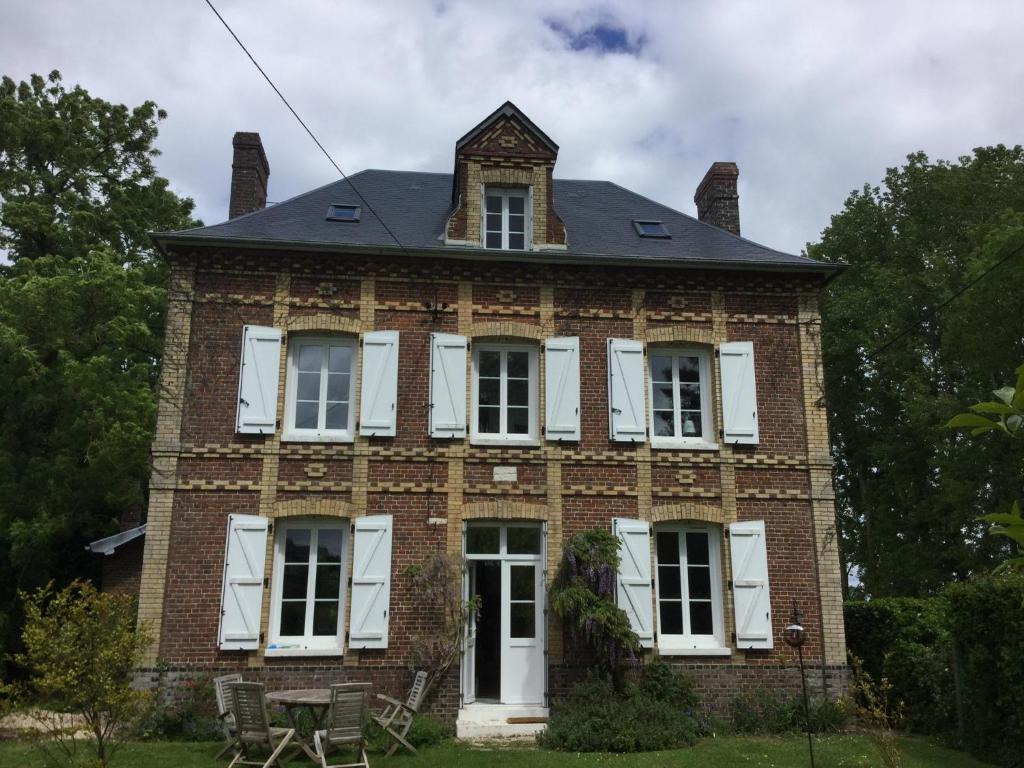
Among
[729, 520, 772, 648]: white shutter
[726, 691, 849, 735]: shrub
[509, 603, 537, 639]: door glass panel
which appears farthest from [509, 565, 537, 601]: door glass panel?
[726, 691, 849, 735]: shrub

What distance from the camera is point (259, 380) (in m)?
11.0

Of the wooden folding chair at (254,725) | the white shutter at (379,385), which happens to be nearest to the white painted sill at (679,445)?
the white shutter at (379,385)

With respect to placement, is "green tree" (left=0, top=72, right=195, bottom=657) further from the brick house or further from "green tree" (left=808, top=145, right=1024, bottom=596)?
"green tree" (left=808, top=145, right=1024, bottom=596)

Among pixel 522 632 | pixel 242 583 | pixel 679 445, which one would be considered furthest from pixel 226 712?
pixel 679 445

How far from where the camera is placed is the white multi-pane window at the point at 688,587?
428 inches

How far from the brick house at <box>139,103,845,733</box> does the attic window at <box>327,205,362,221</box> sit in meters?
0.07

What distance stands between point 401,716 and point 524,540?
2.69 metres

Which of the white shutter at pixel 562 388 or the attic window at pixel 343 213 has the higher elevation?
the attic window at pixel 343 213

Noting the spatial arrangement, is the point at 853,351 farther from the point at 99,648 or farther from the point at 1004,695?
the point at 99,648

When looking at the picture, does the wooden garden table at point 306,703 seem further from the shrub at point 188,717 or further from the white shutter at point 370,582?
the shrub at point 188,717

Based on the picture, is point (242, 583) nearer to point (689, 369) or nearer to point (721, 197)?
point (689, 369)

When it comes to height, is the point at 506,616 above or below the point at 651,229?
below

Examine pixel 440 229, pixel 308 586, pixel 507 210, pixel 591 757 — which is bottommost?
pixel 591 757

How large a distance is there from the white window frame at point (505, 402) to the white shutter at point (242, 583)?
9.98ft
